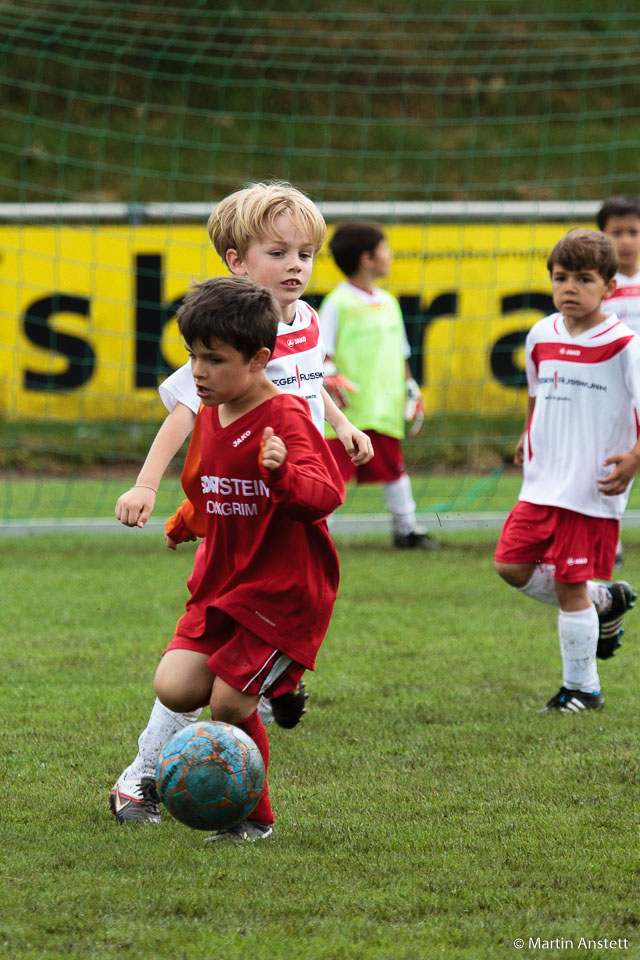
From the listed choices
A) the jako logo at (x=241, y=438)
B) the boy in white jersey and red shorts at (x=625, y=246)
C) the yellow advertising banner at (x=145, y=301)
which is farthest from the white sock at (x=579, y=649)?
the yellow advertising banner at (x=145, y=301)

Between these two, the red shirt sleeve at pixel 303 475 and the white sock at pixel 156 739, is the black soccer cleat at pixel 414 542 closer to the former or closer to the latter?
the white sock at pixel 156 739

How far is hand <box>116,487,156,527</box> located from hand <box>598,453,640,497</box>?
5.73 ft

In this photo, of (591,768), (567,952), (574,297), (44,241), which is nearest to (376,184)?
(44,241)

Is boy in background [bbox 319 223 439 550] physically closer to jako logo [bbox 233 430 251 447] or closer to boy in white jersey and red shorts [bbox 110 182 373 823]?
boy in white jersey and red shorts [bbox 110 182 373 823]

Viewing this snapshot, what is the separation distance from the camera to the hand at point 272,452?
273 cm

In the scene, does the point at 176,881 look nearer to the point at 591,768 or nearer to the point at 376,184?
the point at 591,768

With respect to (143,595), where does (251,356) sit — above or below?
above

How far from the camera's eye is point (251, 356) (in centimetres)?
295

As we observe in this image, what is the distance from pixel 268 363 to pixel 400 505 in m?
4.51

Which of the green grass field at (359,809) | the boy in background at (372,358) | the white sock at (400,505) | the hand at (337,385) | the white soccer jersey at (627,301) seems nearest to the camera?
the green grass field at (359,809)

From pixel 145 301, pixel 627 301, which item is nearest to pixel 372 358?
pixel 627 301

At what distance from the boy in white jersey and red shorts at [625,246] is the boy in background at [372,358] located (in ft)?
4.23

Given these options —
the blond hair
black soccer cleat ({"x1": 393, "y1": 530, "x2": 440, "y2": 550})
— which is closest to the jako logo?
the blond hair

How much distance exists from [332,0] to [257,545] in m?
17.3
